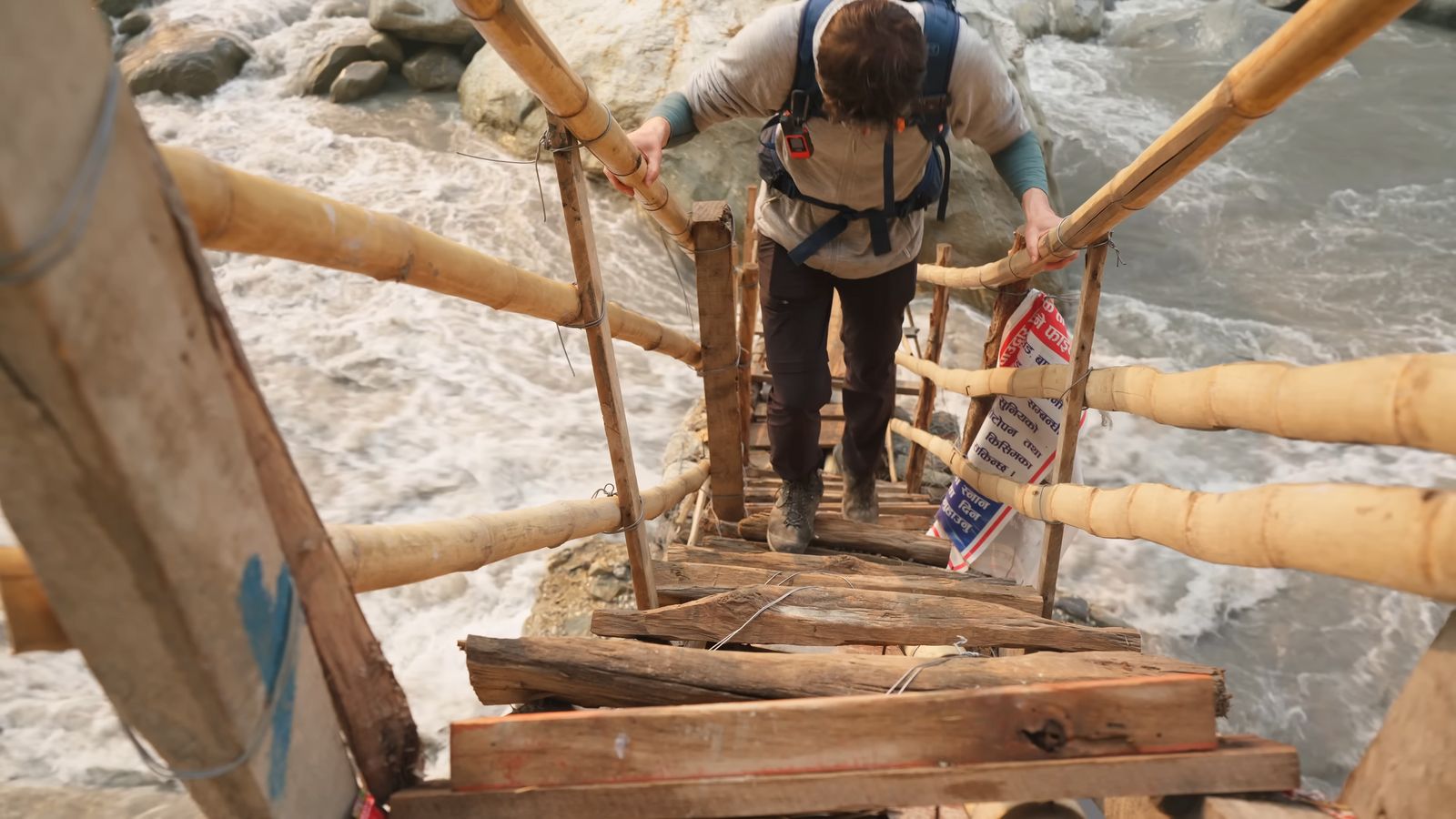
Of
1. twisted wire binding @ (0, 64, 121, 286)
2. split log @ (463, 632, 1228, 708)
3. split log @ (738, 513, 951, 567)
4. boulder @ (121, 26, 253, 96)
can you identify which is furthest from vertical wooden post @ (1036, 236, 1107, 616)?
boulder @ (121, 26, 253, 96)

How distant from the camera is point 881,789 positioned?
1.08 m

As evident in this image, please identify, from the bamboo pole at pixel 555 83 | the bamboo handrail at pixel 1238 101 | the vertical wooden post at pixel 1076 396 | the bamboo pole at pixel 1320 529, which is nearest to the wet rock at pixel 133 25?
the bamboo pole at pixel 555 83

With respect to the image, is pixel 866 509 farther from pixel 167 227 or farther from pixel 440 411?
pixel 440 411

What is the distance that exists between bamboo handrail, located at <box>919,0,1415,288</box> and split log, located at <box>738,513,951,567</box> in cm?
114

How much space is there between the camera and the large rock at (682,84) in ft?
24.3

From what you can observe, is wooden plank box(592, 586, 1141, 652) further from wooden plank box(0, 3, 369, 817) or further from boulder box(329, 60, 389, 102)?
boulder box(329, 60, 389, 102)

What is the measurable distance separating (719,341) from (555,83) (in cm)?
124

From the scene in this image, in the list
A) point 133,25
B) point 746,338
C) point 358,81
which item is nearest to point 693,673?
point 746,338

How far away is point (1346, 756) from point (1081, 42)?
11.2m

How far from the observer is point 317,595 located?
0.99 metres

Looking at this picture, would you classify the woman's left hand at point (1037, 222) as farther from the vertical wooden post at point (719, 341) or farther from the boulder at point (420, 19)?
the boulder at point (420, 19)

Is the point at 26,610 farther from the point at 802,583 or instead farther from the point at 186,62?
the point at 186,62

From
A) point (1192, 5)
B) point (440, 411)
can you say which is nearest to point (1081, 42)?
point (1192, 5)

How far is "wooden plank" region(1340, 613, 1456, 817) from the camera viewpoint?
94 centimetres
